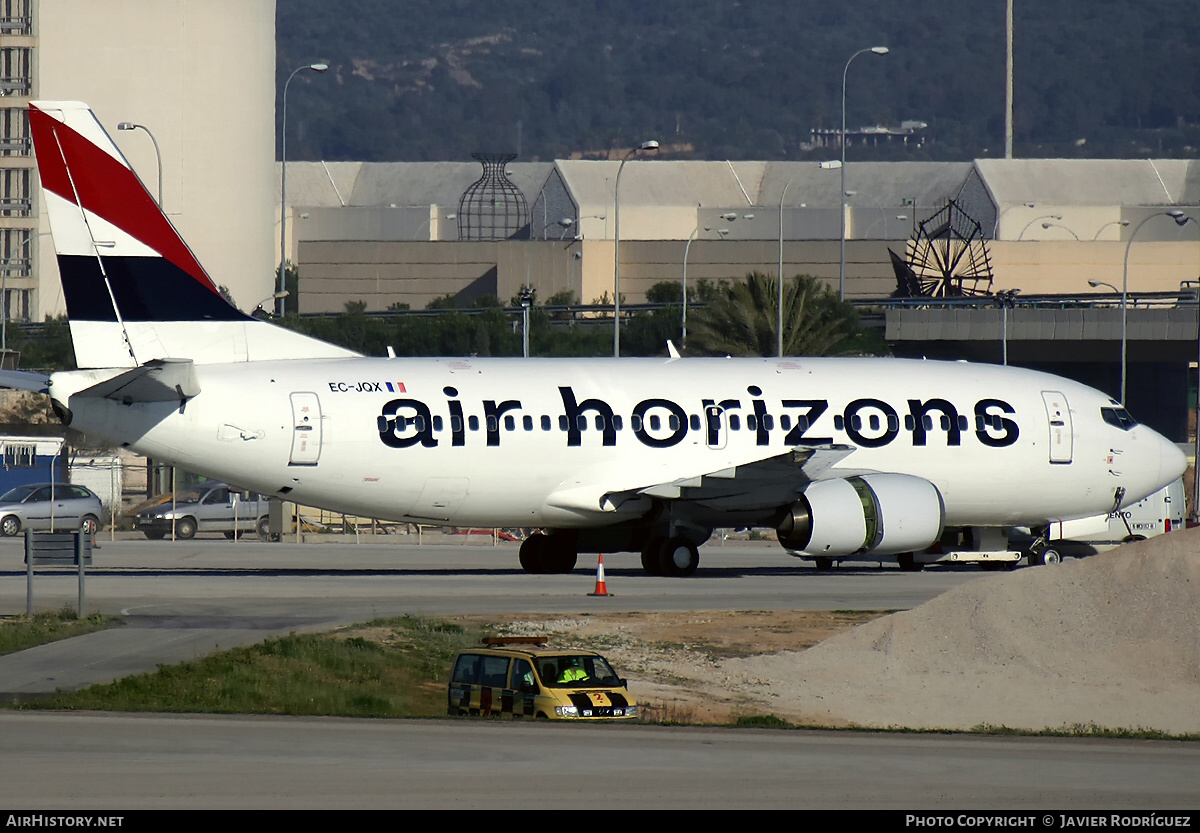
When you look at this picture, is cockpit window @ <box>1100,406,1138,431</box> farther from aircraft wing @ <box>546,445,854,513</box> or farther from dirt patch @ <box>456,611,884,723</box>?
dirt patch @ <box>456,611,884,723</box>

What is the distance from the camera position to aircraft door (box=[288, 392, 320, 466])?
114 feet

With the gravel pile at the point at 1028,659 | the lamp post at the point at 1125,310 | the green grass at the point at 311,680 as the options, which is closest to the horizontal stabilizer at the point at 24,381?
the green grass at the point at 311,680

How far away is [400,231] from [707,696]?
6616 inches

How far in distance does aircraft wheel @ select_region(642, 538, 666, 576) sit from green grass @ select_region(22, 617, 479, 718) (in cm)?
1064

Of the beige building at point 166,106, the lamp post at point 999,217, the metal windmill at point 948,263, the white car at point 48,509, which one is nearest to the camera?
the white car at point 48,509

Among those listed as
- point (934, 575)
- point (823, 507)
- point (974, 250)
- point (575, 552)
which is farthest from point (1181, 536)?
point (974, 250)

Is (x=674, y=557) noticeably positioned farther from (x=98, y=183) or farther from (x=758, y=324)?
(x=758, y=324)

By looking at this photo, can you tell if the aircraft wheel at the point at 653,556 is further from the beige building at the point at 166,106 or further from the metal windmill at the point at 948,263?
the beige building at the point at 166,106

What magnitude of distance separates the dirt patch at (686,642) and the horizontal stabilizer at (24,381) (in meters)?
10.5

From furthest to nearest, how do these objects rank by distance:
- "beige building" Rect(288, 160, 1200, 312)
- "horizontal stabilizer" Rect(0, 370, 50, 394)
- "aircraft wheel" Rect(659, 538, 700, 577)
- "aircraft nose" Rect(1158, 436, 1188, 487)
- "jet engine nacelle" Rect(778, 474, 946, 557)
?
"beige building" Rect(288, 160, 1200, 312)
"aircraft nose" Rect(1158, 436, 1188, 487)
"aircraft wheel" Rect(659, 538, 700, 577)
"jet engine nacelle" Rect(778, 474, 946, 557)
"horizontal stabilizer" Rect(0, 370, 50, 394)

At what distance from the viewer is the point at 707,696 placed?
24281mm

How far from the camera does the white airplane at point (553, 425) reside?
34062 mm

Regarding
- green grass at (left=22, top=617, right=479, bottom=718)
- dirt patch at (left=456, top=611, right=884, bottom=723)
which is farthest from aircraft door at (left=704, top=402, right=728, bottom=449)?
green grass at (left=22, top=617, right=479, bottom=718)

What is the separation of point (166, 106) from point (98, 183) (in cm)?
12495
